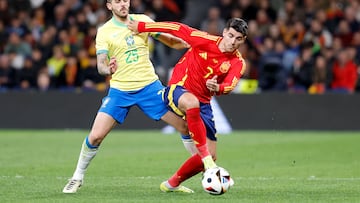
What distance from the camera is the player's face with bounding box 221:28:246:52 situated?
10594 mm

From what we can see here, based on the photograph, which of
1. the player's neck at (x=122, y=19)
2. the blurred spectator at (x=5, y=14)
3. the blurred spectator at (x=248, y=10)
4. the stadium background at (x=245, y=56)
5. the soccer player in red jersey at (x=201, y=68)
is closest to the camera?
the soccer player in red jersey at (x=201, y=68)

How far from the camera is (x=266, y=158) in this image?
53.4 ft

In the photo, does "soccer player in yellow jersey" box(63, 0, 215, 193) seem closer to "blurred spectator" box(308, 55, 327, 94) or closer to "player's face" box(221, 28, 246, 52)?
"player's face" box(221, 28, 246, 52)

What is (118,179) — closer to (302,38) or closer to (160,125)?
(160,125)

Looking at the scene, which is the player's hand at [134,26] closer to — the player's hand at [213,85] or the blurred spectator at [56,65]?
the player's hand at [213,85]

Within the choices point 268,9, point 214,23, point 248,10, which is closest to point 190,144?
point 214,23

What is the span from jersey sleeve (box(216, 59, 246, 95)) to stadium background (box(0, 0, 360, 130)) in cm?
1201

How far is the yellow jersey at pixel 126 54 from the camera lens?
11094mm

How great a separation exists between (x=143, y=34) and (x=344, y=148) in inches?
313

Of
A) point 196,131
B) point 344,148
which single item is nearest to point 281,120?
point 344,148

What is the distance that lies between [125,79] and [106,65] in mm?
401

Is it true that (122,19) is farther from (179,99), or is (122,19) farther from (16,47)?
(16,47)

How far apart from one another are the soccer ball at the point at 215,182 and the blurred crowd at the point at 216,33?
43.5 feet

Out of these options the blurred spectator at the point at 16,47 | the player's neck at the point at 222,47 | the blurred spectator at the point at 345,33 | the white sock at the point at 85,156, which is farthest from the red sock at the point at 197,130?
the blurred spectator at the point at 16,47
